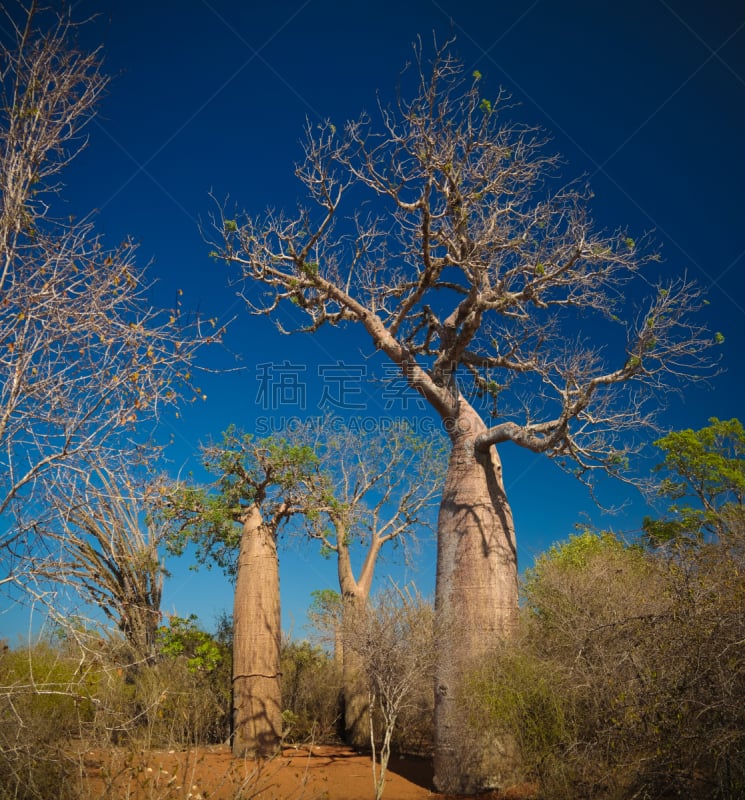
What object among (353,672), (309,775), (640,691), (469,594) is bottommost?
(309,775)

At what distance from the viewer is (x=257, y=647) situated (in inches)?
300

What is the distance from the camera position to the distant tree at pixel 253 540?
7449mm

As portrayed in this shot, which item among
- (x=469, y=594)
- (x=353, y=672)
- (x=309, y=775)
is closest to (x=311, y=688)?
(x=353, y=672)

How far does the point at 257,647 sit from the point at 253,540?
1295 millimetres

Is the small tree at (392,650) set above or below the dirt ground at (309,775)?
above

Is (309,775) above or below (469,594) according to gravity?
below

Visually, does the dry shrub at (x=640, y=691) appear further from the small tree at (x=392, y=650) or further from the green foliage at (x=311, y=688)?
the green foliage at (x=311, y=688)

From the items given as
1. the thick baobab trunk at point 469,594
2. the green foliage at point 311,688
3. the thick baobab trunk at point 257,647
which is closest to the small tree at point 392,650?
the thick baobab trunk at point 469,594

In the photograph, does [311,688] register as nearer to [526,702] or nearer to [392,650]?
[392,650]

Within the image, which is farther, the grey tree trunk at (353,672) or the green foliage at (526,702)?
the grey tree trunk at (353,672)

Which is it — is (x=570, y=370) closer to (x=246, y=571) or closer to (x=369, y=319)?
(x=369, y=319)

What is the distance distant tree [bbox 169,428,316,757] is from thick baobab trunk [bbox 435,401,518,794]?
220 cm

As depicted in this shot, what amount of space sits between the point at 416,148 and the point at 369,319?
2.07m

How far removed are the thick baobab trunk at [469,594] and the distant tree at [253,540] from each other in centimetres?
220
